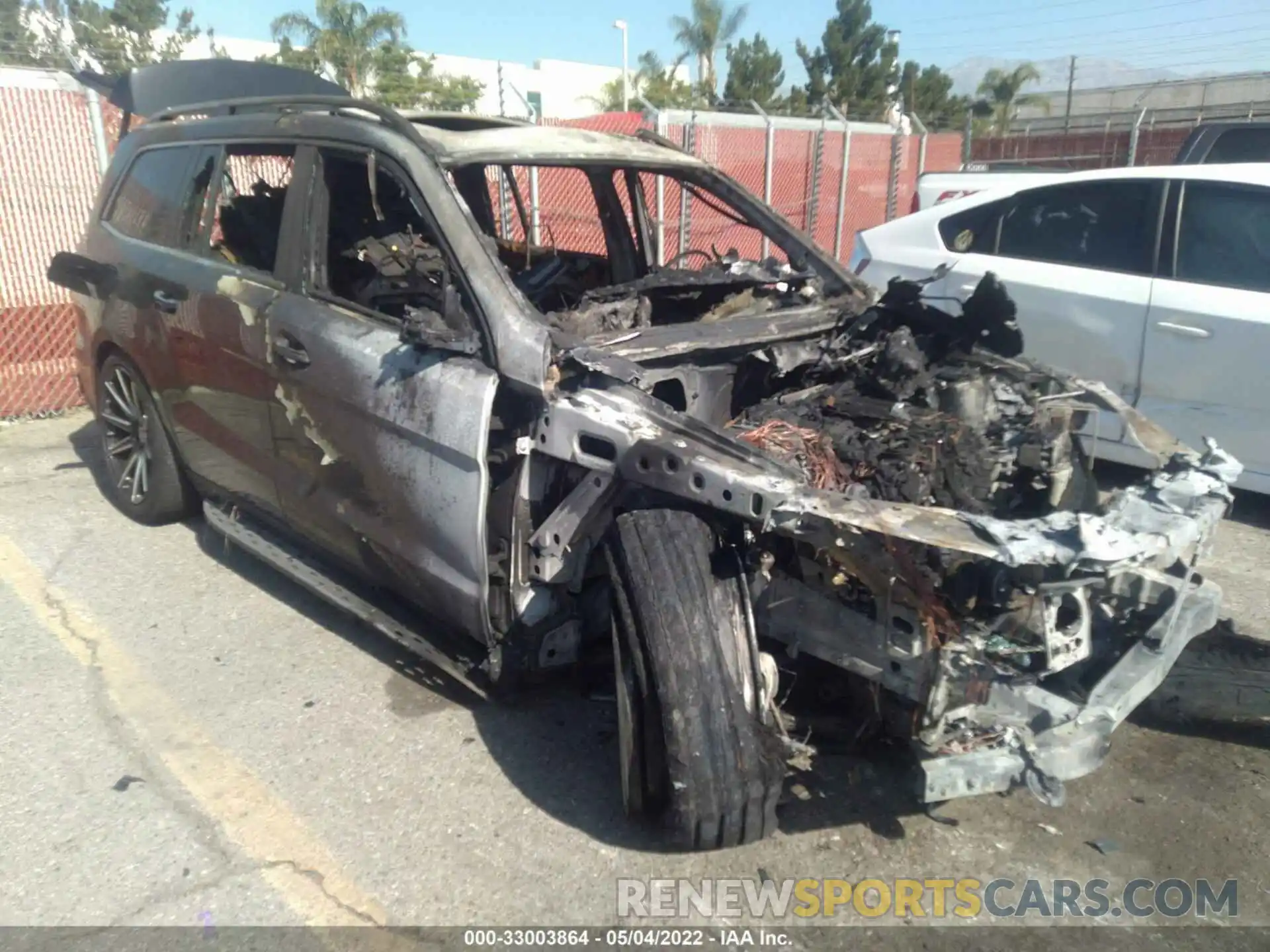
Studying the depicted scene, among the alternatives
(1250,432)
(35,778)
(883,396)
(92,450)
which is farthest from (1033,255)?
(92,450)

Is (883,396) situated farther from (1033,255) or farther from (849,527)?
(1033,255)

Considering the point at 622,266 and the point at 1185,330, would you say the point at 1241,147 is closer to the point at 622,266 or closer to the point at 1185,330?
the point at 1185,330

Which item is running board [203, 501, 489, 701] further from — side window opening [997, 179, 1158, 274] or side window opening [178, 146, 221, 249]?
side window opening [997, 179, 1158, 274]

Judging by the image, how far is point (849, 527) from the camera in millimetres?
2381

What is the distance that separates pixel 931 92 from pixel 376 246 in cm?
3510

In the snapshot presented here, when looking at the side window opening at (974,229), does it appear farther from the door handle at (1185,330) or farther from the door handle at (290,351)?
the door handle at (290,351)

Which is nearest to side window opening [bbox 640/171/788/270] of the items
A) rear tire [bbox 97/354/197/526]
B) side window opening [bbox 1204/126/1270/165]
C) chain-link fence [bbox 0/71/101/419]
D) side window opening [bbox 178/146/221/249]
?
side window opening [bbox 178/146/221/249]

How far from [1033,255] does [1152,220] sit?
2.06 feet

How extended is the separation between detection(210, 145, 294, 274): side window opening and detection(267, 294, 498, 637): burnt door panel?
0.55 metres

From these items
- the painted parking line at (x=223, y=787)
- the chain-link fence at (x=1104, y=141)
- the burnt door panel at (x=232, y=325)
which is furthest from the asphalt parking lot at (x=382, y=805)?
the chain-link fence at (x=1104, y=141)

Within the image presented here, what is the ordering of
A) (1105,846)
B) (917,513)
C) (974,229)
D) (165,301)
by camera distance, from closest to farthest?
(917,513), (1105,846), (165,301), (974,229)

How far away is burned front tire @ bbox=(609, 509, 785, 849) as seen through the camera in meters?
2.55

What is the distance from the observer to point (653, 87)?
37.3 m

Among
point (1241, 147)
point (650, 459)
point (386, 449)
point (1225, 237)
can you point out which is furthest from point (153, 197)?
point (1241, 147)
